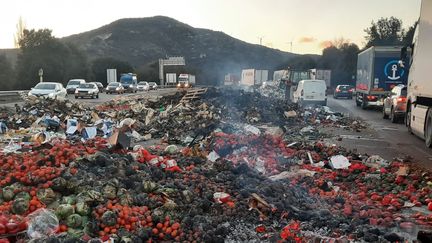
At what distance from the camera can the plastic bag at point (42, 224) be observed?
16.0ft

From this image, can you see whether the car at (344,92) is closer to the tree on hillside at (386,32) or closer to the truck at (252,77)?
the truck at (252,77)

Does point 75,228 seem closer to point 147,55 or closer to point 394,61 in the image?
point 394,61

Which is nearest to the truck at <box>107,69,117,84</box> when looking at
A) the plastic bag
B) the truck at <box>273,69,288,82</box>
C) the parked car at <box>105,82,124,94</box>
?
the parked car at <box>105,82,124,94</box>

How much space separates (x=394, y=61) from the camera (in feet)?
87.7

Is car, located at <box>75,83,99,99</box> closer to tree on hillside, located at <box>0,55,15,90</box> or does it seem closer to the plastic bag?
tree on hillside, located at <box>0,55,15,90</box>

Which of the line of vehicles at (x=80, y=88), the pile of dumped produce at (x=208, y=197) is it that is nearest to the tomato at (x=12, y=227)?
the pile of dumped produce at (x=208, y=197)

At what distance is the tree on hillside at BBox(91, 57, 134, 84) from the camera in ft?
242

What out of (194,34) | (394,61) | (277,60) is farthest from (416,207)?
(194,34)

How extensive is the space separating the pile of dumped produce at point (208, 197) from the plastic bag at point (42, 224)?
0.04 feet

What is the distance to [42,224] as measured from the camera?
16.4 feet

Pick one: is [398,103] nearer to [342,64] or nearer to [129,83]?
[129,83]

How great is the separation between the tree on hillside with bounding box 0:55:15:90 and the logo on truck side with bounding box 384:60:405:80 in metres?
44.4

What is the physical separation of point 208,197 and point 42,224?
95.5 inches

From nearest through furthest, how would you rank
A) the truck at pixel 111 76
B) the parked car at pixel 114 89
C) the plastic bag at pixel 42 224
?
1. the plastic bag at pixel 42 224
2. the parked car at pixel 114 89
3. the truck at pixel 111 76
